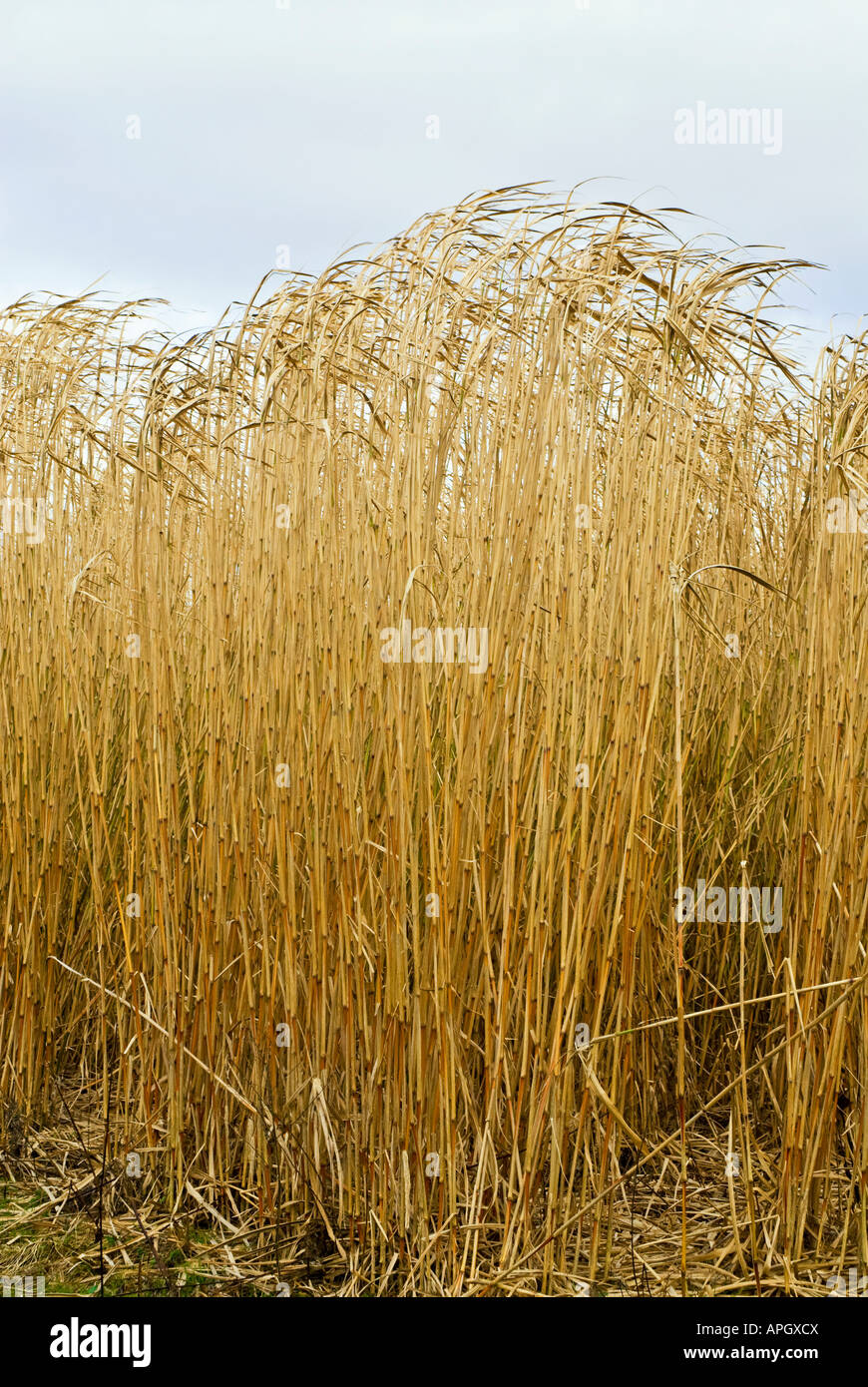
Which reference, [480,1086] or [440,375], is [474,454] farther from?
[480,1086]

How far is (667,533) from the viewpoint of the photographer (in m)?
1.75

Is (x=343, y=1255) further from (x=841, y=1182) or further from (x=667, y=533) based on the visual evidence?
(x=667, y=533)

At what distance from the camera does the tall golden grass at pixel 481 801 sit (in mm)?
1655

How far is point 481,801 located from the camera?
64.4 inches

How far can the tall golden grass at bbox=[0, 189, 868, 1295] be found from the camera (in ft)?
5.43

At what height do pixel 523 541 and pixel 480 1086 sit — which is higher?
pixel 523 541

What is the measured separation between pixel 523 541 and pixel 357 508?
1.08ft

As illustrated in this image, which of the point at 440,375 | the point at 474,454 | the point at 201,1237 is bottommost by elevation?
the point at 201,1237
